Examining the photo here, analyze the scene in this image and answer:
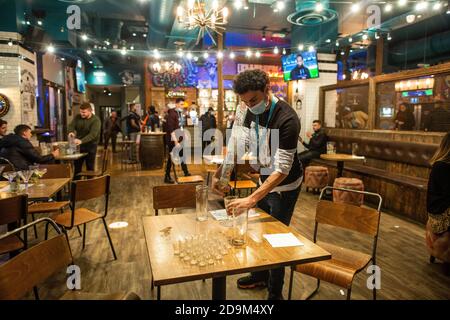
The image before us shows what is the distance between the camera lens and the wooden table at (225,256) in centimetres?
129

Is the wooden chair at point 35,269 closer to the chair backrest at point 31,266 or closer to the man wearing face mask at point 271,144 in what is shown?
the chair backrest at point 31,266

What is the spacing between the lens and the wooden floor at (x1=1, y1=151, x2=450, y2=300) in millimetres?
2637

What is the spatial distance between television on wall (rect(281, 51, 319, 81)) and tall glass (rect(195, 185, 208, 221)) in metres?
7.46

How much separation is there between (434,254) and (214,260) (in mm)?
2686

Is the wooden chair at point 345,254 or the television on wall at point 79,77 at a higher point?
the television on wall at point 79,77

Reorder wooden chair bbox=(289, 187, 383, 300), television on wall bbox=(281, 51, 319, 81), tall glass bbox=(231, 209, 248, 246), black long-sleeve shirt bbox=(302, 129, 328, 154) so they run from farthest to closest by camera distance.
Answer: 1. television on wall bbox=(281, 51, 319, 81)
2. black long-sleeve shirt bbox=(302, 129, 328, 154)
3. wooden chair bbox=(289, 187, 383, 300)
4. tall glass bbox=(231, 209, 248, 246)

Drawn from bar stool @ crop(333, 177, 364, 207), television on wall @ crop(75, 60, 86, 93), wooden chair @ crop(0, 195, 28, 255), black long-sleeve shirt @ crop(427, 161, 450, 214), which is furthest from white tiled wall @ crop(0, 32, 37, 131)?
black long-sleeve shirt @ crop(427, 161, 450, 214)

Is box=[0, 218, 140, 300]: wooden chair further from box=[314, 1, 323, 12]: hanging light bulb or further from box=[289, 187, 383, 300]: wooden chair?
box=[314, 1, 323, 12]: hanging light bulb

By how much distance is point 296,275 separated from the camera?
9.66 feet

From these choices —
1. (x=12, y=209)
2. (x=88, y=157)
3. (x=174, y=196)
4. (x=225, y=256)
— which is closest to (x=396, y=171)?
(x=174, y=196)

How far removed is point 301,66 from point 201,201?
7.58 m

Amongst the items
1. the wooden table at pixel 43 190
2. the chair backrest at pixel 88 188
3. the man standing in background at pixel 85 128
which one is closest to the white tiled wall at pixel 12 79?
the man standing in background at pixel 85 128

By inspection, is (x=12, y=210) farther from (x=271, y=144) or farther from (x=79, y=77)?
(x=79, y=77)
